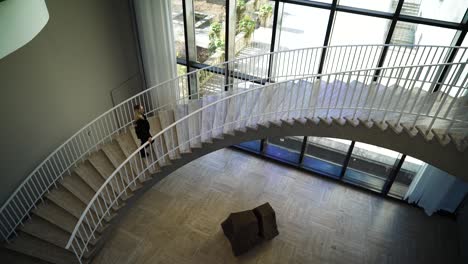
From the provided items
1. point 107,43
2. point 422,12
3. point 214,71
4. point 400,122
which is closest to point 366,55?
point 422,12

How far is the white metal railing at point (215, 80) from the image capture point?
5.12m

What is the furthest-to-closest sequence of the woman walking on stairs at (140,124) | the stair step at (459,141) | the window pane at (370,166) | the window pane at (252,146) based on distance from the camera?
1. the window pane at (252,146)
2. the window pane at (370,166)
3. the woman walking on stairs at (140,124)
4. the stair step at (459,141)

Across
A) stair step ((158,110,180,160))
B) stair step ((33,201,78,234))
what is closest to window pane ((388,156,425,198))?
stair step ((158,110,180,160))

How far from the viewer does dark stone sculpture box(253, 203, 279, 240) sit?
6.42m

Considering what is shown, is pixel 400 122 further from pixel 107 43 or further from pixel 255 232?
pixel 107 43

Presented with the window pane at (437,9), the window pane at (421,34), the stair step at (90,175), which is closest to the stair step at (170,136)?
the stair step at (90,175)

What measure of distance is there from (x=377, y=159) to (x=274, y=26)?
367 cm

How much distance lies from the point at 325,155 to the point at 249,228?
2.76 m

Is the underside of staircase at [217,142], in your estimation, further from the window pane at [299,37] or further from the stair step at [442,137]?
the window pane at [299,37]

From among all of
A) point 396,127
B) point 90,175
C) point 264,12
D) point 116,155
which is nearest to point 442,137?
point 396,127

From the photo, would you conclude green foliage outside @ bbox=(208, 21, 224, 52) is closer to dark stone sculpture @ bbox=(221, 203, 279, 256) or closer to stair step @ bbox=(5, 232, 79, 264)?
dark stone sculpture @ bbox=(221, 203, 279, 256)

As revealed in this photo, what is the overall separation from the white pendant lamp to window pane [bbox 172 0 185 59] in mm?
5565

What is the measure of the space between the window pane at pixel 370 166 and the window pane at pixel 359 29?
2.32 meters

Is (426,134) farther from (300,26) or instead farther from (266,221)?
(266,221)
